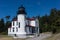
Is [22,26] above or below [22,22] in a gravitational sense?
below

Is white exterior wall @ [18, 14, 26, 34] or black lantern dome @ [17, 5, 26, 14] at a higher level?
black lantern dome @ [17, 5, 26, 14]

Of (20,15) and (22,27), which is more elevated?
(20,15)

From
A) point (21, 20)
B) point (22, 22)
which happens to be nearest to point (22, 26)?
point (22, 22)

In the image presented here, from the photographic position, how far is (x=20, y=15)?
2138 inches

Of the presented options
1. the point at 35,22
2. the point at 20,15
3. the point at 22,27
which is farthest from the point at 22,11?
the point at 35,22

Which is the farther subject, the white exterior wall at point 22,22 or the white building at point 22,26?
the white exterior wall at point 22,22

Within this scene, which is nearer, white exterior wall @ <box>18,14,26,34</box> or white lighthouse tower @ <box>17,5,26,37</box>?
white lighthouse tower @ <box>17,5,26,37</box>

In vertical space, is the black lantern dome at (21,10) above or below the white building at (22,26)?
above

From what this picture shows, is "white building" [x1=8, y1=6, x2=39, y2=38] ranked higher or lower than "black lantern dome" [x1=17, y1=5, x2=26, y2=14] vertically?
lower

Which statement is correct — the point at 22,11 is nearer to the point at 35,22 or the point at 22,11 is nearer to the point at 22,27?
the point at 22,27

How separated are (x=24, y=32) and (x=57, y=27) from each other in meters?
16.7

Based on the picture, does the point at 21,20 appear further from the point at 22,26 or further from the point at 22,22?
the point at 22,26

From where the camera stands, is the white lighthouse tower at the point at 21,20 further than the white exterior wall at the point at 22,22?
No

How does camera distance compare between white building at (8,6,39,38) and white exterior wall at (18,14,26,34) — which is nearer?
white building at (8,6,39,38)
